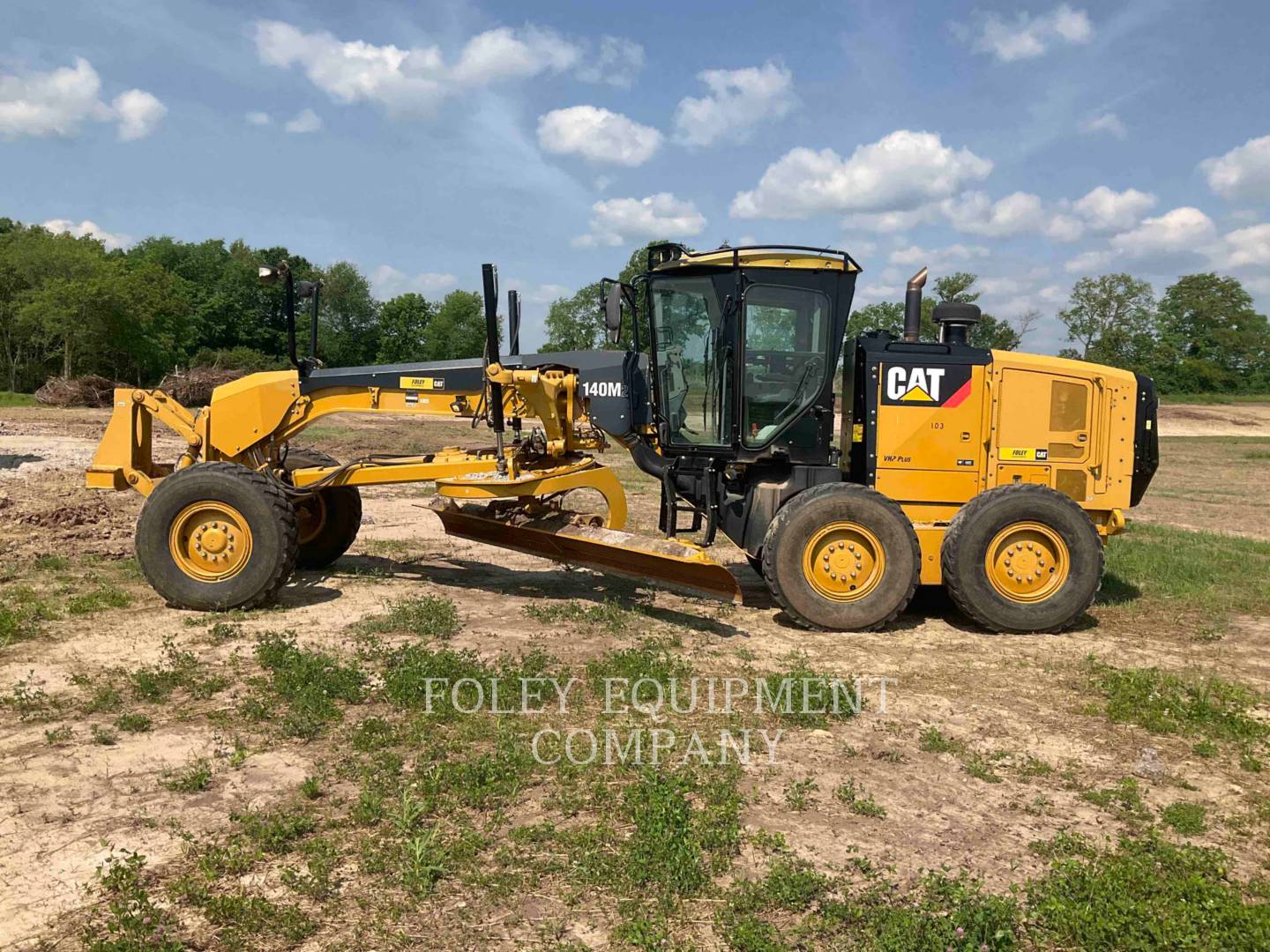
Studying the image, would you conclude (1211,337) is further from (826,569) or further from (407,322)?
(826,569)

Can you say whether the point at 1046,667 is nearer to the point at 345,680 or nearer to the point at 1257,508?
the point at 345,680

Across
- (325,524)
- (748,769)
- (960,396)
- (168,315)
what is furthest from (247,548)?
(168,315)

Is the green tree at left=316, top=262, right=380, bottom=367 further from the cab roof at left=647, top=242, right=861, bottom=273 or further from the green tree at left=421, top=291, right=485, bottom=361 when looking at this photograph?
the cab roof at left=647, top=242, right=861, bottom=273

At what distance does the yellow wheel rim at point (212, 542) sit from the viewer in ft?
24.0

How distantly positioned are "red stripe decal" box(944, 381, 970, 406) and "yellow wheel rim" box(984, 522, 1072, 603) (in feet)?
3.86

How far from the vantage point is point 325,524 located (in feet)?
29.5

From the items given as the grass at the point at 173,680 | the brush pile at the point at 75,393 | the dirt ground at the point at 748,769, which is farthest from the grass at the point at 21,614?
the brush pile at the point at 75,393

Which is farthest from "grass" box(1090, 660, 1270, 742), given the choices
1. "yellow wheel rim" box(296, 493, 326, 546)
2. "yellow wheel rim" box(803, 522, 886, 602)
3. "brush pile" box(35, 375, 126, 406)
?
"brush pile" box(35, 375, 126, 406)

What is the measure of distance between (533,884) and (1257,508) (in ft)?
55.5

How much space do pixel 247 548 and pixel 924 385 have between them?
18.7 feet

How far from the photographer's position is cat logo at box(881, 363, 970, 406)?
7.82m

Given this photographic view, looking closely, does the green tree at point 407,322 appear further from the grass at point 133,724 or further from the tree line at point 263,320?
the grass at point 133,724

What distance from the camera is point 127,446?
25.9 feet

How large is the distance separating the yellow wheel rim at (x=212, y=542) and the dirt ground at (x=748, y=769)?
42 centimetres
